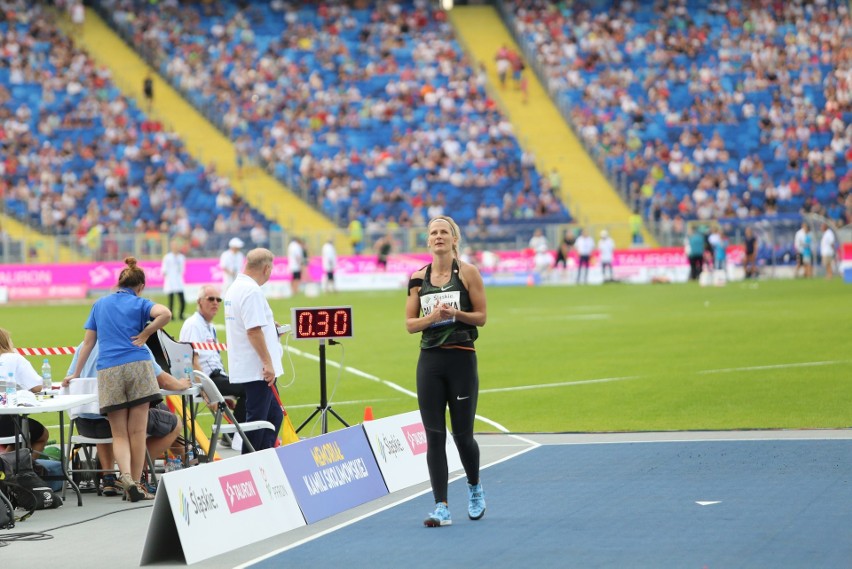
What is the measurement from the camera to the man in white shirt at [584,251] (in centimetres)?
4625

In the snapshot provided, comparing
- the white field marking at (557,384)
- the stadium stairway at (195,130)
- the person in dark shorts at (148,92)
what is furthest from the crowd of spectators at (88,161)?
the white field marking at (557,384)

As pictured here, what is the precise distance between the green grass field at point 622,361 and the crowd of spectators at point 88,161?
1211 centimetres

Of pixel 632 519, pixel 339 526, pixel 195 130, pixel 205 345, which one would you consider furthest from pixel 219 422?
pixel 195 130

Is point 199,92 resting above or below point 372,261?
above

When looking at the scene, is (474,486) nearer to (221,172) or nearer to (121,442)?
(121,442)

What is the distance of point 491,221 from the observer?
167ft

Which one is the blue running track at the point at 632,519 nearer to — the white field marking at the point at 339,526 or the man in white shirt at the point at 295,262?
the white field marking at the point at 339,526

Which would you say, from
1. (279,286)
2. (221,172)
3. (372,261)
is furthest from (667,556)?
(221,172)

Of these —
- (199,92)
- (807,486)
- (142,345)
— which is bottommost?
(807,486)

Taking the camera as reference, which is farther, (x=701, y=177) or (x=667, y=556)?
(x=701, y=177)

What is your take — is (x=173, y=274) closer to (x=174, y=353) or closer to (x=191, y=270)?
(x=191, y=270)

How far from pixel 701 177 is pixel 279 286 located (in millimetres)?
18336

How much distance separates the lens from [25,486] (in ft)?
35.1

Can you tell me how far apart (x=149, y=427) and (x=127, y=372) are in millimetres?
758
